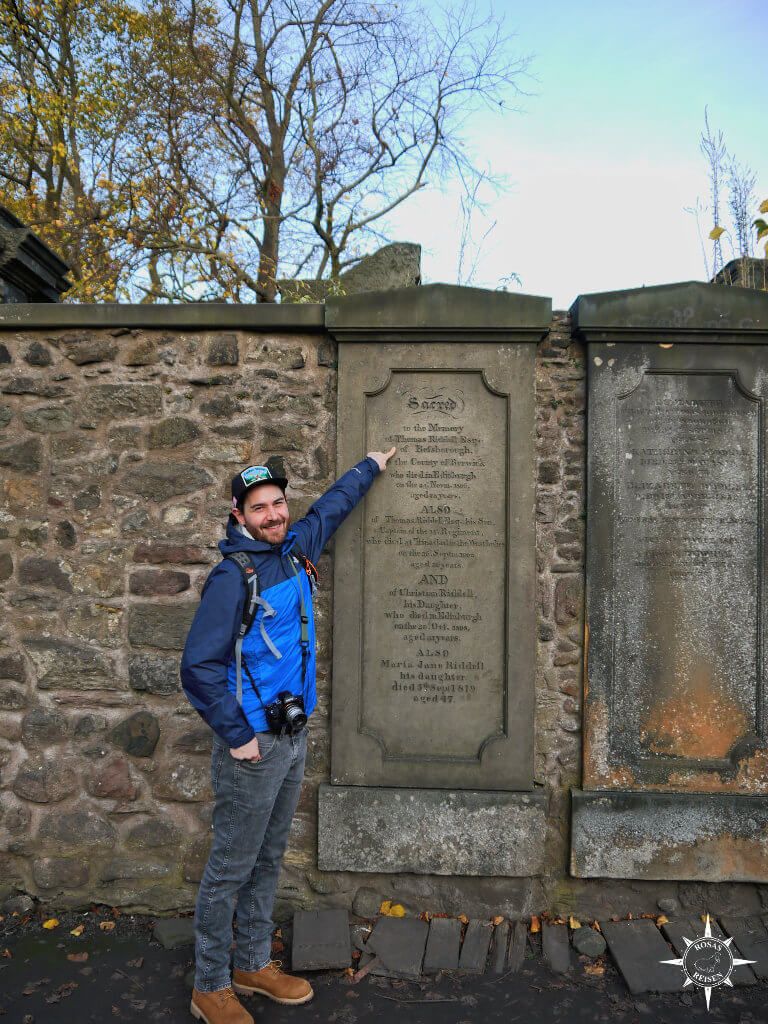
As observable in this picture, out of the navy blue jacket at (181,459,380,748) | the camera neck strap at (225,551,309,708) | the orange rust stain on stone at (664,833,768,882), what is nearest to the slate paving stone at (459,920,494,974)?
the orange rust stain on stone at (664,833,768,882)

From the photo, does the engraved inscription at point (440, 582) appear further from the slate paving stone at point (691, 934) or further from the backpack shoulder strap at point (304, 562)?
the slate paving stone at point (691, 934)

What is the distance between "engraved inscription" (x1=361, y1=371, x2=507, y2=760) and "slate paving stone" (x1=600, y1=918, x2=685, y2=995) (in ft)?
3.40

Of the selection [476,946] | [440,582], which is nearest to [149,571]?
[440,582]

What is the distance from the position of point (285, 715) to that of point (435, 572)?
117 centimetres

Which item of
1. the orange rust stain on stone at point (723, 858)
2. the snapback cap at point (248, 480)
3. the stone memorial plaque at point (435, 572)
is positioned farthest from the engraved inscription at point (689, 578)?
the snapback cap at point (248, 480)

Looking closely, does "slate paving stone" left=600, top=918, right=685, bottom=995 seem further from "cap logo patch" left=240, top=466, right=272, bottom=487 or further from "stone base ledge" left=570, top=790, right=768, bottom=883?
"cap logo patch" left=240, top=466, right=272, bottom=487

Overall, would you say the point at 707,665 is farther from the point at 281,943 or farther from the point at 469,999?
the point at 281,943

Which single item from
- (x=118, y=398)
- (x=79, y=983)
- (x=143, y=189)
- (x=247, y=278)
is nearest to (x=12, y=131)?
(x=143, y=189)

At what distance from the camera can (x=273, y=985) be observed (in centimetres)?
295

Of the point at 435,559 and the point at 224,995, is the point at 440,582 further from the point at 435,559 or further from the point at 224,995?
the point at 224,995

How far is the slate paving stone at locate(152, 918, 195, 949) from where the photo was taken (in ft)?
11.0

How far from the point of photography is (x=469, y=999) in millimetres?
2994

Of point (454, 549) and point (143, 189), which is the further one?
point (143, 189)

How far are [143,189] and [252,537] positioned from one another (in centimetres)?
941
